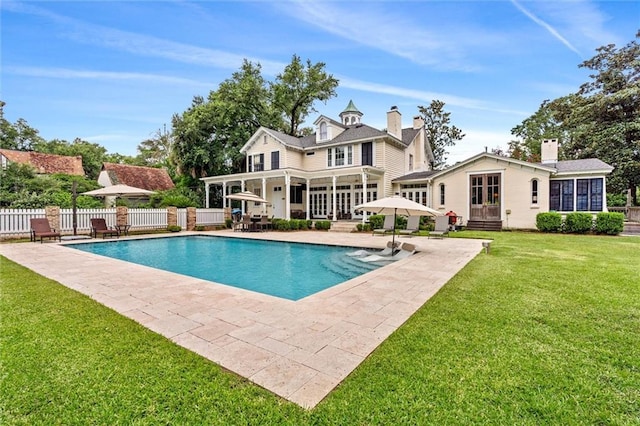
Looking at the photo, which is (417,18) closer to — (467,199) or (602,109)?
(467,199)

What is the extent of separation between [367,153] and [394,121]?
340 cm

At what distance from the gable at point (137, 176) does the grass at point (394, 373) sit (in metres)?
28.5

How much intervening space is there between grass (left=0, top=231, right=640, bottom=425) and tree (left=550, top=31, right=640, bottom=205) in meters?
Result: 24.2

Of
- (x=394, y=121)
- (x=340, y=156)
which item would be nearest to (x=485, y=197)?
(x=394, y=121)

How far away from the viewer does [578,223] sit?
14883 mm

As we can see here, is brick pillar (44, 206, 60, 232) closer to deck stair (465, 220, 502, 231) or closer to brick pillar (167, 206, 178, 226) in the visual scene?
brick pillar (167, 206, 178, 226)

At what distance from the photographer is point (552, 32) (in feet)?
37.7

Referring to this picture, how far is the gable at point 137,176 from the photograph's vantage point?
2877 cm

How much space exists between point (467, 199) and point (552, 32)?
9.11m

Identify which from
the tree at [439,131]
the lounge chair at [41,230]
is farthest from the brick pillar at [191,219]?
the tree at [439,131]

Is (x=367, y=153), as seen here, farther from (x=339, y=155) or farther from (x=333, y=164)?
(x=333, y=164)

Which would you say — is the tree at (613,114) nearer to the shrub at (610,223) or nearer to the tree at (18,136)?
the shrub at (610,223)

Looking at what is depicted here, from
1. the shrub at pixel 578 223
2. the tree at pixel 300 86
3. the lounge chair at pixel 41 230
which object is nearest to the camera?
the lounge chair at pixel 41 230

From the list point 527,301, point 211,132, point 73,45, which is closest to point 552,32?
point 527,301
